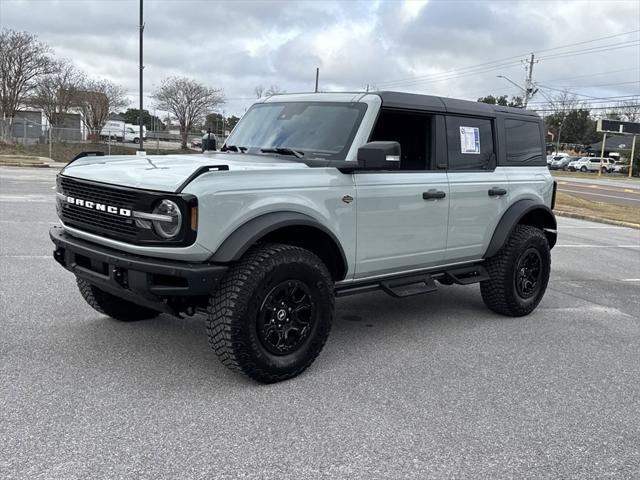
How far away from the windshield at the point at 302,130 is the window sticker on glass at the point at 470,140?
116cm

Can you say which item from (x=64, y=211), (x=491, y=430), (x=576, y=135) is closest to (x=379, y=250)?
(x=491, y=430)

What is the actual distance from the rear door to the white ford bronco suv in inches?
0.6

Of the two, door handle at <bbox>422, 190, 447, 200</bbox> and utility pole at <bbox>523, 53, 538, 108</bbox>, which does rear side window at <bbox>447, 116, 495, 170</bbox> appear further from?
utility pole at <bbox>523, 53, 538, 108</bbox>

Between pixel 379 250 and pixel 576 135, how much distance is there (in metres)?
98.9

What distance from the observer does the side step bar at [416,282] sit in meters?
4.63

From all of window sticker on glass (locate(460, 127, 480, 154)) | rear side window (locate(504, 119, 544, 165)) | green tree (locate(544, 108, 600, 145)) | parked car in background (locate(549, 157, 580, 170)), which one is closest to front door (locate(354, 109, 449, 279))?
window sticker on glass (locate(460, 127, 480, 154))

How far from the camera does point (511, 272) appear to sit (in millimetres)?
5695

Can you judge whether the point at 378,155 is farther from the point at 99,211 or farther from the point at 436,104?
the point at 99,211

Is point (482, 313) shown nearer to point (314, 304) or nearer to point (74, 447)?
point (314, 304)

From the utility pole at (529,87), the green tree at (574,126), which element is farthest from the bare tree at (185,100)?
the green tree at (574,126)

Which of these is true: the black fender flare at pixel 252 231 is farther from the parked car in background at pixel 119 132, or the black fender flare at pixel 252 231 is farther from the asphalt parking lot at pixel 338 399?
the parked car in background at pixel 119 132

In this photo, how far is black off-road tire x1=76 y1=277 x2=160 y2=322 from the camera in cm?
486

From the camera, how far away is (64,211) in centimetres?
434

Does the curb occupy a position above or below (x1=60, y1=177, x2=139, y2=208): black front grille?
below
